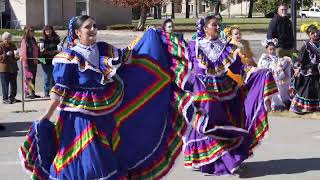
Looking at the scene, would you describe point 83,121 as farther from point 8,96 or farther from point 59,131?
point 8,96

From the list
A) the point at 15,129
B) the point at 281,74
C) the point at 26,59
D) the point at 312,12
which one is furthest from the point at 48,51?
the point at 312,12

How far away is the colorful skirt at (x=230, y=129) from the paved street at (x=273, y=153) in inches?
7.1

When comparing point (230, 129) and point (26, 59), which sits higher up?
point (26, 59)

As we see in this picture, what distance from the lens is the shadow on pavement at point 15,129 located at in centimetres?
1033

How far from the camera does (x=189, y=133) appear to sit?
7629mm

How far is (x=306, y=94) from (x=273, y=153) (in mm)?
3508

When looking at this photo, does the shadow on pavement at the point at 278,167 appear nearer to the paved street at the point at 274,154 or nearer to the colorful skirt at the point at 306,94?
the paved street at the point at 274,154

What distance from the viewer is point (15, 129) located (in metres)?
10.8

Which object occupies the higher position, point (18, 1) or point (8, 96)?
point (18, 1)

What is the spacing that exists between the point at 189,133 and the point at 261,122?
2.81ft

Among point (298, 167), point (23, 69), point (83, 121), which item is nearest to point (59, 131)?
point (83, 121)

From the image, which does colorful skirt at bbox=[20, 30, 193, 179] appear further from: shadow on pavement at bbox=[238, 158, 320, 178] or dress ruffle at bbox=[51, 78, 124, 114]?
shadow on pavement at bbox=[238, 158, 320, 178]

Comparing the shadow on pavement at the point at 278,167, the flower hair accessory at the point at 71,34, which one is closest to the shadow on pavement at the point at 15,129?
the shadow on pavement at the point at 278,167

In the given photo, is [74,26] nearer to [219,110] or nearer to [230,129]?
[219,110]
